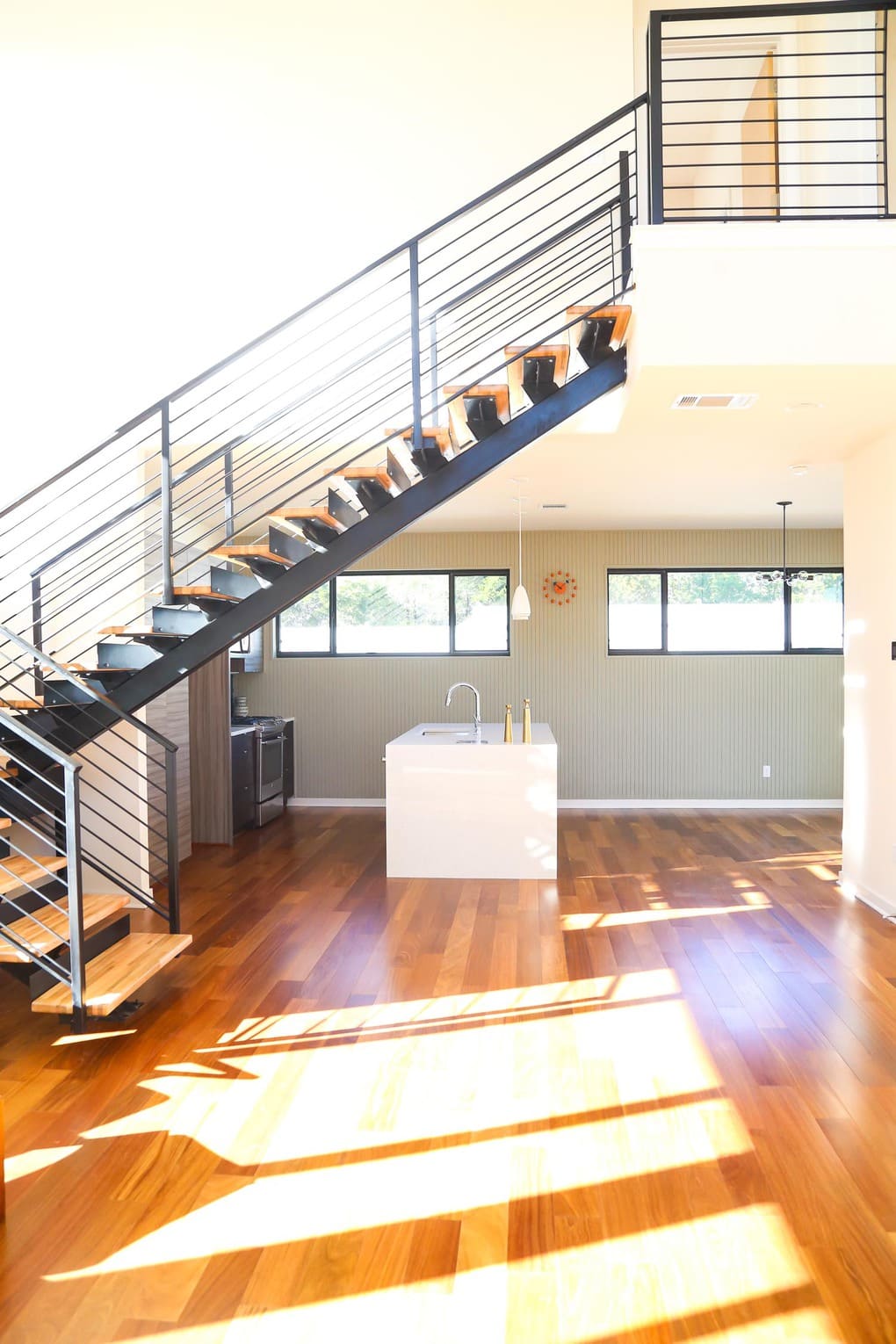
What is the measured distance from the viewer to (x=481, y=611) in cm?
905

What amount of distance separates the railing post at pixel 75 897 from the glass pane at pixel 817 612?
7.11m

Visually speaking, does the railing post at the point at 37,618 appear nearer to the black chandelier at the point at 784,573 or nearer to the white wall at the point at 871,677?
the white wall at the point at 871,677

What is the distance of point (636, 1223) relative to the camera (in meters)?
2.30

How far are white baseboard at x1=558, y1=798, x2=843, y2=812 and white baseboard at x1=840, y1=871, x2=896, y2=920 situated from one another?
2955 mm

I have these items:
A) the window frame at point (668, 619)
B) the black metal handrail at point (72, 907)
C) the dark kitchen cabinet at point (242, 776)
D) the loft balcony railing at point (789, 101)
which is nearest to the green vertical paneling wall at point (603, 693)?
the window frame at point (668, 619)

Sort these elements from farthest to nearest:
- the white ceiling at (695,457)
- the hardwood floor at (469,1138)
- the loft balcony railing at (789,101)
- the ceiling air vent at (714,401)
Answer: the ceiling air vent at (714,401) → the white ceiling at (695,457) → the loft balcony railing at (789,101) → the hardwood floor at (469,1138)

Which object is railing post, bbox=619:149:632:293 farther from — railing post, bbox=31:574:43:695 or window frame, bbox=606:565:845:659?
window frame, bbox=606:565:845:659

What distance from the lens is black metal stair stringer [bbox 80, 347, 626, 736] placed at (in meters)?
4.24

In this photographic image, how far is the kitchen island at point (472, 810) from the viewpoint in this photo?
5.81 metres

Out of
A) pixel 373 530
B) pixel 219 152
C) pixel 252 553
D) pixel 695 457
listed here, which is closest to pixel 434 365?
pixel 373 530

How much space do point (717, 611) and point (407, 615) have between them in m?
2.87

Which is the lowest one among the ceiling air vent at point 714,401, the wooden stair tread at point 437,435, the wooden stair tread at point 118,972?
the wooden stair tread at point 118,972

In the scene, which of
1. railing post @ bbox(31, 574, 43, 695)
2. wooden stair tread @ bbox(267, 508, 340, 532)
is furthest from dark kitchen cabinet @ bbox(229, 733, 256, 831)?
wooden stair tread @ bbox(267, 508, 340, 532)

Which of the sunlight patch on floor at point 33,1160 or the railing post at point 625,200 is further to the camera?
the railing post at point 625,200
